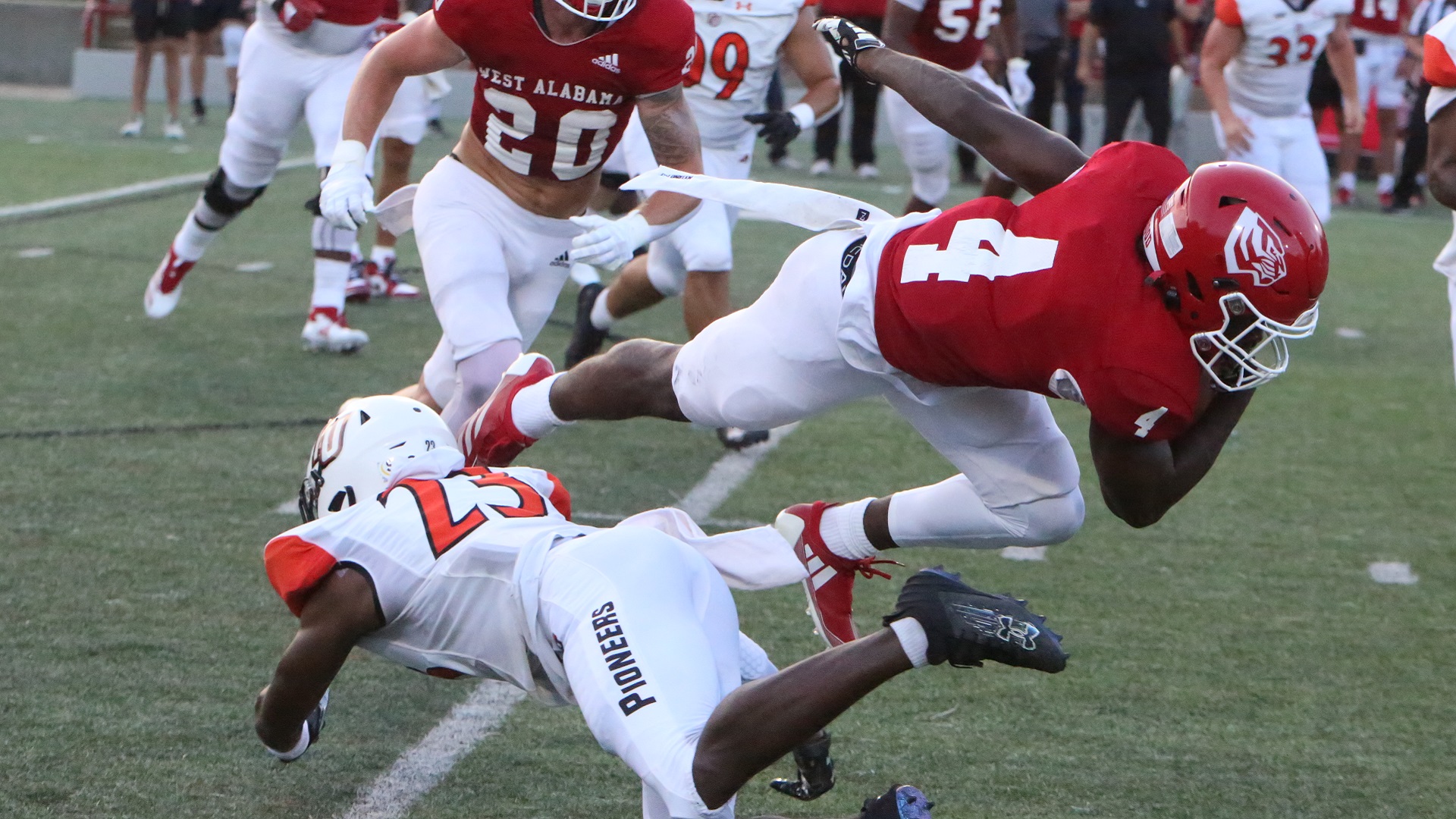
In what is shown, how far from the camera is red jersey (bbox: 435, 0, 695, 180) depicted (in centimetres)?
402

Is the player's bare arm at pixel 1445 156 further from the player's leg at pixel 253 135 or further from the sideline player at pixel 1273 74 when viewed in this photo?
the player's leg at pixel 253 135

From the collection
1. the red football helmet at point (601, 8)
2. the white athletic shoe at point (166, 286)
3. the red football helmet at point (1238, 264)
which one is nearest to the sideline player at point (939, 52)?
the red football helmet at point (601, 8)

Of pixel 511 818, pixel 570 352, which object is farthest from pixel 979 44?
pixel 511 818

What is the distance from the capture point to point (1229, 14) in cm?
754

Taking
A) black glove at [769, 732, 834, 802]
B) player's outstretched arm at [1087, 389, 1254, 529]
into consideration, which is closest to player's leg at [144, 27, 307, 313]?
black glove at [769, 732, 834, 802]

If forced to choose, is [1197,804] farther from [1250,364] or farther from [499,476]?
[499,476]

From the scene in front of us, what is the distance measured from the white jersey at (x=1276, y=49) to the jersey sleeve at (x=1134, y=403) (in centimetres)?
553

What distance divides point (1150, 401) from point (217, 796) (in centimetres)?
178

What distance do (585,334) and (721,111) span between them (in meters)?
1.04

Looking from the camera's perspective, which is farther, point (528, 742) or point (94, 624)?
point (94, 624)

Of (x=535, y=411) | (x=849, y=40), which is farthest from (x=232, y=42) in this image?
(x=849, y=40)

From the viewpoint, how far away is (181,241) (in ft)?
21.8

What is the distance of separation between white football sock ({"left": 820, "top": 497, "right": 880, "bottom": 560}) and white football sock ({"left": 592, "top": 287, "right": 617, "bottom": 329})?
288cm

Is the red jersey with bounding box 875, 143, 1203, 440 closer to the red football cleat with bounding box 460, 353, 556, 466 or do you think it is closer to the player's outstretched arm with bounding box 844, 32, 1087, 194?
the player's outstretched arm with bounding box 844, 32, 1087, 194
